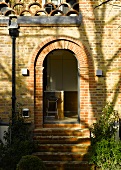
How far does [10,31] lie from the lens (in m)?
8.26

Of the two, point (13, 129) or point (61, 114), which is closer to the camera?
point (13, 129)

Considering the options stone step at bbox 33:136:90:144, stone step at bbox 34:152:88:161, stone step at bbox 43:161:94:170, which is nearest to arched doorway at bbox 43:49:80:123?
stone step at bbox 33:136:90:144

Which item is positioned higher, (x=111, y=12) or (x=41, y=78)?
(x=111, y=12)

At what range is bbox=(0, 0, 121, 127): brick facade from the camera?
859cm

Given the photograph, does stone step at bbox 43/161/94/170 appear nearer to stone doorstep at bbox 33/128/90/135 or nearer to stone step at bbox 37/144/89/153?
stone step at bbox 37/144/89/153

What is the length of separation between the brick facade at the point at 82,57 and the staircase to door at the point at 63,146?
0.42 m

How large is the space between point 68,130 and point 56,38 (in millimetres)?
3024

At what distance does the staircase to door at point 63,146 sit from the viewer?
24.5 feet

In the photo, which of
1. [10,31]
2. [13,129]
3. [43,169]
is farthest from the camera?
[10,31]

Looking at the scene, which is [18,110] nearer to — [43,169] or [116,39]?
[43,169]

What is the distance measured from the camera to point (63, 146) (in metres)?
8.00

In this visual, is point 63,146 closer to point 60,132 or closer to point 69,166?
point 60,132

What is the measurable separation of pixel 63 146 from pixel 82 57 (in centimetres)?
291

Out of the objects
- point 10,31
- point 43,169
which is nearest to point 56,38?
point 10,31
